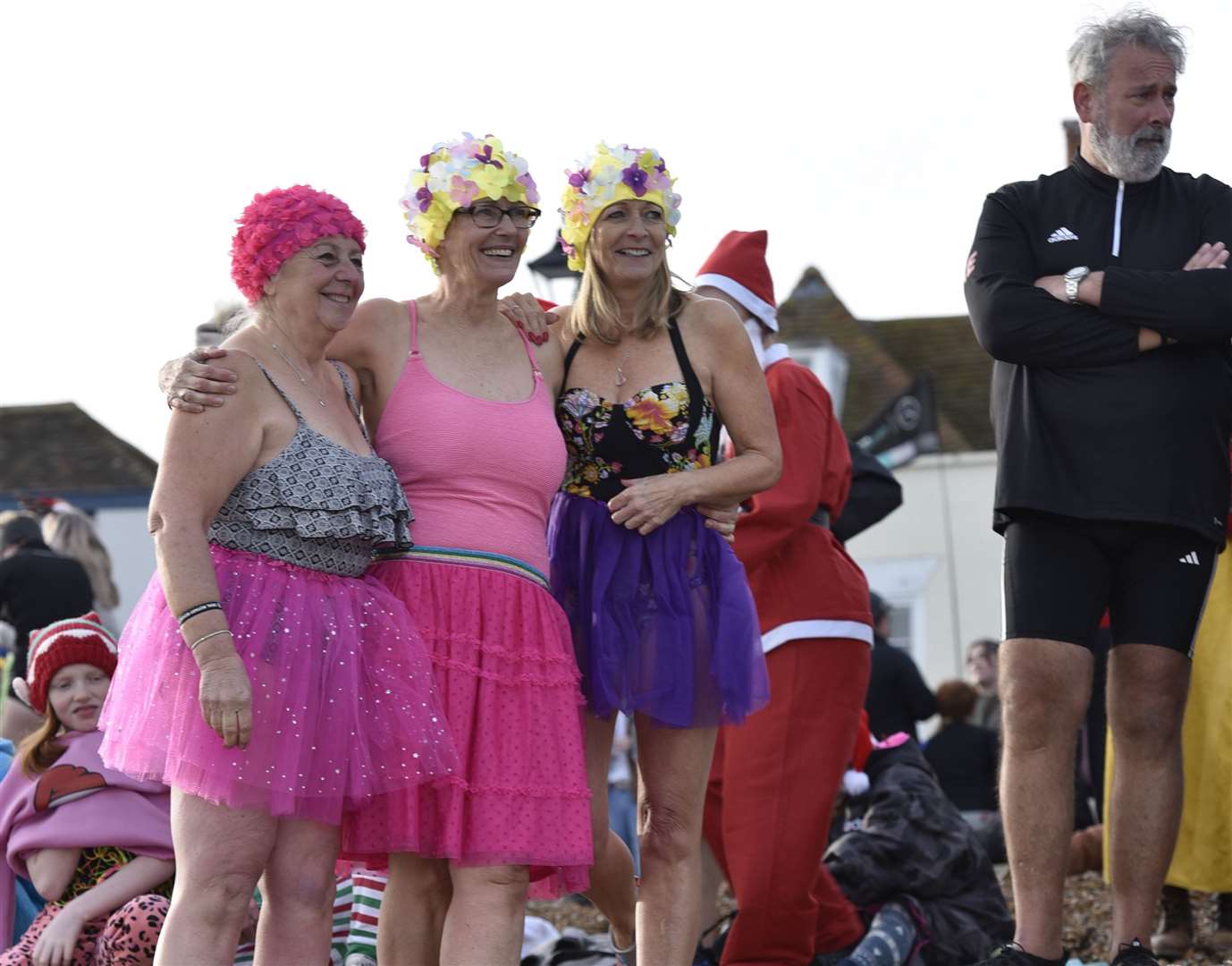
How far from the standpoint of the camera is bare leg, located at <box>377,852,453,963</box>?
4312 millimetres

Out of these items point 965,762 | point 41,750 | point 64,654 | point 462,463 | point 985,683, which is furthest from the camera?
point 985,683

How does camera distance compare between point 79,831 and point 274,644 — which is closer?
point 274,644

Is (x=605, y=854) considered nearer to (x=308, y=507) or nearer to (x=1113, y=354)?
(x=308, y=507)

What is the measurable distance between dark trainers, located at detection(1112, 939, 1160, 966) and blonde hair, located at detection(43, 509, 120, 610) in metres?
5.92

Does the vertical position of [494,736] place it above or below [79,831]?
above

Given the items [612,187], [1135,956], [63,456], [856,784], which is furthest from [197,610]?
[63,456]

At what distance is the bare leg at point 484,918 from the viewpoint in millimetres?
4105

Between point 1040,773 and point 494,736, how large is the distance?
1.50 m

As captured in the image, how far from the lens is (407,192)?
4.58 metres

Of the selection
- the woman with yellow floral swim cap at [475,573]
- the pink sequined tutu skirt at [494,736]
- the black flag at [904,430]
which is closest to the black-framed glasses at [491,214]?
the woman with yellow floral swim cap at [475,573]

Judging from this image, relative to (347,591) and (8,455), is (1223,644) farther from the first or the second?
(8,455)

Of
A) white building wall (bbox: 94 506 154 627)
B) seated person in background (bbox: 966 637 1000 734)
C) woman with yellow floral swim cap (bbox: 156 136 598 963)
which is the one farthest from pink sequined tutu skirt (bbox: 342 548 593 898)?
white building wall (bbox: 94 506 154 627)

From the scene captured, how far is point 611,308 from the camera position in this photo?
4.77 meters

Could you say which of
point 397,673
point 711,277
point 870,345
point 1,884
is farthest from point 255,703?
point 870,345
